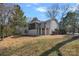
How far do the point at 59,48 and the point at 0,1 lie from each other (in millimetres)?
702

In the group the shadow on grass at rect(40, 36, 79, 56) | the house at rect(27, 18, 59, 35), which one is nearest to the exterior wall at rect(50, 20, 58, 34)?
the house at rect(27, 18, 59, 35)

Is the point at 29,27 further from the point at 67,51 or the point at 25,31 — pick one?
the point at 67,51

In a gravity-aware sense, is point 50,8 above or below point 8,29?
above

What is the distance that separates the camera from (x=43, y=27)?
2.58 meters

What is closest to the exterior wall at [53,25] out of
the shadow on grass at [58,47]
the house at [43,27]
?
the house at [43,27]

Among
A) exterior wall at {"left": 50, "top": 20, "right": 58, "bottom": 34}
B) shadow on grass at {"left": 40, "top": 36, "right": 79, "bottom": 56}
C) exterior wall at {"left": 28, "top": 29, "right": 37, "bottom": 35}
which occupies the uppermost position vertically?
exterior wall at {"left": 50, "top": 20, "right": 58, "bottom": 34}

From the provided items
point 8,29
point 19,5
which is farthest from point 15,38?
point 19,5

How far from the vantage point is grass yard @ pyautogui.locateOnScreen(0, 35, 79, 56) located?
8.36ft

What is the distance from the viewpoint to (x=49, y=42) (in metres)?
2.57

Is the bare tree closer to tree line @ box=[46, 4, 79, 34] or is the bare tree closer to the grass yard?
tree line @ box=[46, 4, 79, 34]

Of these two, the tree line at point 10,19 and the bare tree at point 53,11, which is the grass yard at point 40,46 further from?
the bare tree at point 53,11

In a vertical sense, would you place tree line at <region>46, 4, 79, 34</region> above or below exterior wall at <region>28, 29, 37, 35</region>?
above

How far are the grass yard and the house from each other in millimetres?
47

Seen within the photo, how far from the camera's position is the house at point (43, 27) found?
2564mm
